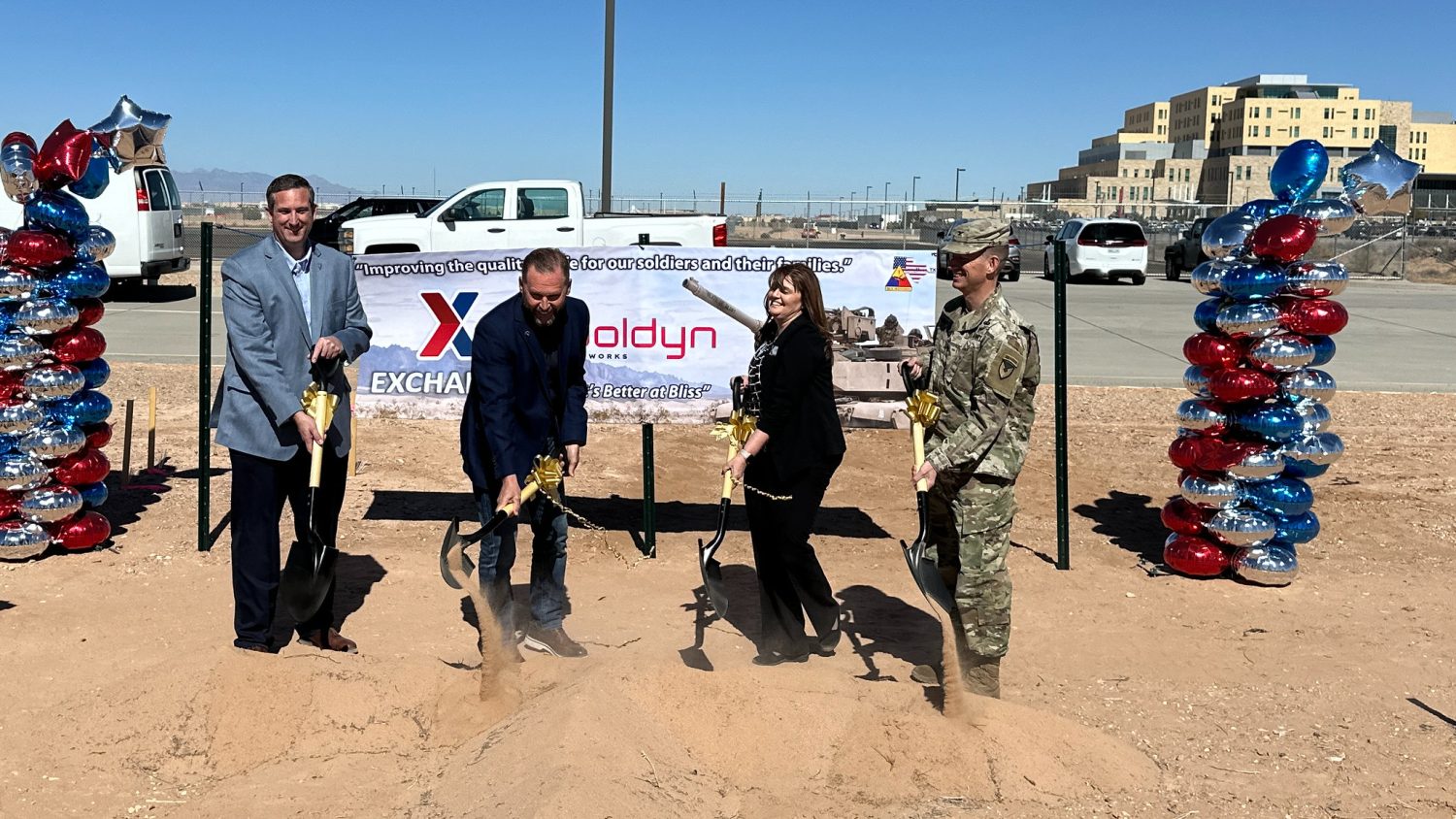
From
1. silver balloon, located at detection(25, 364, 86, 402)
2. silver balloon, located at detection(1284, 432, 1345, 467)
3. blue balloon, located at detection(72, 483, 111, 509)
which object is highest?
silver balloon, located at detection(25, 364, 86, 402)

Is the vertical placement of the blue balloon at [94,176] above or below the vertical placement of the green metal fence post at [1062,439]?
above

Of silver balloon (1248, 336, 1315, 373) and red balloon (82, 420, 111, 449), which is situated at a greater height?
silver balloon (1248, 336, 1315, 373)

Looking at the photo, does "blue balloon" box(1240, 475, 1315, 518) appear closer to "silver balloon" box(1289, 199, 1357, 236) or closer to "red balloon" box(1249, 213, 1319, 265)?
"red balloon" box(1249, 213, 1319, 265)

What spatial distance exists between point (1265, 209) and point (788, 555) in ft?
11.8

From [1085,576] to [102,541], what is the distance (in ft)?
18.1

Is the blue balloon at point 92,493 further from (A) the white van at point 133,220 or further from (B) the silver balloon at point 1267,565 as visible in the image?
(A) the white van at point 133,220

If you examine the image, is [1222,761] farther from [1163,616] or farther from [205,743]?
[205,743]

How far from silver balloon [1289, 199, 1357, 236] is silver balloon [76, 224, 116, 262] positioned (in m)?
6.42

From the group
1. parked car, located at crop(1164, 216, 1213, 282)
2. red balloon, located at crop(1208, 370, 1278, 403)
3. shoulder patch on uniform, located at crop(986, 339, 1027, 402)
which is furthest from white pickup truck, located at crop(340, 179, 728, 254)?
parked car, located at crop(1164, 216, 1213, 282)

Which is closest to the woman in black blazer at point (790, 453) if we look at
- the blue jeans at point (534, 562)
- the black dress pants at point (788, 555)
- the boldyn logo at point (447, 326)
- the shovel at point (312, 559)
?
the black dress pants at point (788, 555)

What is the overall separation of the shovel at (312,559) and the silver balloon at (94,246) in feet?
8.45

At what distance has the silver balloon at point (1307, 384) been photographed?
694 centimetres

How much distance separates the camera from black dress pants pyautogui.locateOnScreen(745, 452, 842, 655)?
5.39 meters

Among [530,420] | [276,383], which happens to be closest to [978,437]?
[530,420]
